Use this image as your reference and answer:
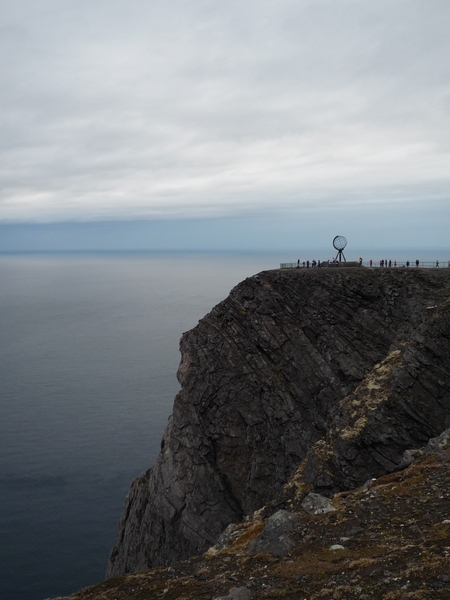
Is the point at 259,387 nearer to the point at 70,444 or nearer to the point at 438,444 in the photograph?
the point at 438,444

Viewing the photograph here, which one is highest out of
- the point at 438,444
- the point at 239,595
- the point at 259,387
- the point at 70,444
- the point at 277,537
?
the point at 438,444

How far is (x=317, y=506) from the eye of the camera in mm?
22672

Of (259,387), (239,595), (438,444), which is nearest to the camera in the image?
(239,595)

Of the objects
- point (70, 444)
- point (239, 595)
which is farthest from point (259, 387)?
point (70, 444)

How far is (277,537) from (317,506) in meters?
3.08

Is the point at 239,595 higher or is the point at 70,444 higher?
the point at 239,595

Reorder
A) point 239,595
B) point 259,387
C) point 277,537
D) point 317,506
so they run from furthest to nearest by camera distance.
Result: 1. point 259,387
2. point 317,506
3. point 277,537
4. point 239,595

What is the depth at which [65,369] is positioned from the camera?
112 meters

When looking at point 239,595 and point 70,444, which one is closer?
point 239,595

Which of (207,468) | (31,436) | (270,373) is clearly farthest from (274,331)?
(31,436)

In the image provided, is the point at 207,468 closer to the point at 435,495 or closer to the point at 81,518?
the point at 81,518

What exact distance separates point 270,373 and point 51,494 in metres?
36.7

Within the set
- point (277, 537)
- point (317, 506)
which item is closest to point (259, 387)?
point (317, 506)

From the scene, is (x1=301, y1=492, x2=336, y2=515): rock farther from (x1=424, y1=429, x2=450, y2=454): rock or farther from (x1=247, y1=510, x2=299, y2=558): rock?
(x1=424, y1=429, x2=450, y2=454): rock
